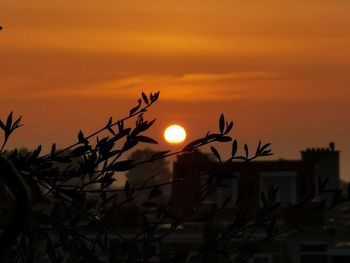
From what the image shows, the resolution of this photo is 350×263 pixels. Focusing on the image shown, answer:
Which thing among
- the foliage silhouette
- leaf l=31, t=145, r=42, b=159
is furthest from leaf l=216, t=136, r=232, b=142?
leaf l=31, t=145, r=42, b=159

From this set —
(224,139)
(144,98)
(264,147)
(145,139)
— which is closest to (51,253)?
(145,139)

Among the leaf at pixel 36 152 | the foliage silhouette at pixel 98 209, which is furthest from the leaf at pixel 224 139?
the leaf at pixel 36 152

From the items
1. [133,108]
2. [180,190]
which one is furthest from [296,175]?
[133,108]

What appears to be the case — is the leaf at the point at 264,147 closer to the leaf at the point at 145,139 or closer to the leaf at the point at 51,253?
the leaf at the point at 145,139

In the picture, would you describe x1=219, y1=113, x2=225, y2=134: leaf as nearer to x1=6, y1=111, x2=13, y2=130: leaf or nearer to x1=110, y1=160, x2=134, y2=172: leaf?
x1=110, y1=160, x2=134, y2=172: leaf

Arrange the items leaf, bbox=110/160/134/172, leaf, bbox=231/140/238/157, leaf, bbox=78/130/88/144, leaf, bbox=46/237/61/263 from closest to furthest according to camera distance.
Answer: leaf, bbox=46/237/61/263 < leaf, bbox=110/160/134/172 < leaf, bbox=78/130/88/144 < leaf, bbox=231/140/238/157

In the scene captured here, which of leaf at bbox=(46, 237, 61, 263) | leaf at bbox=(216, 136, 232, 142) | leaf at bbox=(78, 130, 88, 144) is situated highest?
leaf at bbox=(216, 136, 232, 142)

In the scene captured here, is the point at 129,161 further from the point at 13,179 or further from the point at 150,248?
the point at 13,179

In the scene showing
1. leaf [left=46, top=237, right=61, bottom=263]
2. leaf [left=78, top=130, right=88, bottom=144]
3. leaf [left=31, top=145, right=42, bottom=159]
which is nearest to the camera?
leaf [left=46, top=237, right=61, bottom=263]

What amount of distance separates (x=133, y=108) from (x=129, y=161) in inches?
40.1

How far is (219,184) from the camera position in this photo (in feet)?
22.6

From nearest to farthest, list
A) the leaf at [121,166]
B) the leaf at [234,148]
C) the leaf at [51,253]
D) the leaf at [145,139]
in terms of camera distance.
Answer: the leaf at [51,253] < the leaf at [121,166] < the leaf at [145,139] < the leaf at [234,148]

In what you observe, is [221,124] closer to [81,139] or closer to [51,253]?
[81,139]

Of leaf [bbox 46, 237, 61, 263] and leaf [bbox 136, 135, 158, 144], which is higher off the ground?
leaf [bbox 136, 135, 158, 144]
